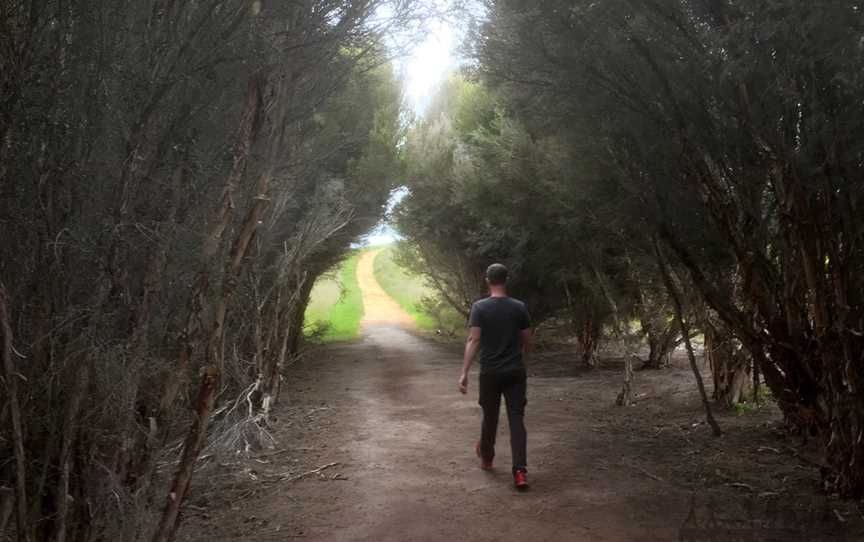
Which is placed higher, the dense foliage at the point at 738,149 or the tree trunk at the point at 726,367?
the dense foliage at the point at 738,149

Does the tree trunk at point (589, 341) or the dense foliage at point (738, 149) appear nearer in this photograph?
the dense foliage at point (738, 149)

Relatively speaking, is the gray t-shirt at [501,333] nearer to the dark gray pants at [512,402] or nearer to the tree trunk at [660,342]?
the dark gray pants at [512,402]

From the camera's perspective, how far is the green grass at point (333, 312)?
73.4 feet

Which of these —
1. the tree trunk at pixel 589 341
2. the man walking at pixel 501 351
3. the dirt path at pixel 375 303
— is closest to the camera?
the man walking at pixel 501 351

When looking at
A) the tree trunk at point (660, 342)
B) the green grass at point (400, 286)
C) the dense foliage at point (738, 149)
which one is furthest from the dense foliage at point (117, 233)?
the green grass at point (400, 286)

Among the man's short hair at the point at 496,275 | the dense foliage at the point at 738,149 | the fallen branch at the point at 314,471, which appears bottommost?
the fallen branch at the point at 314,471

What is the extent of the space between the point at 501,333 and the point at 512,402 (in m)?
0.62

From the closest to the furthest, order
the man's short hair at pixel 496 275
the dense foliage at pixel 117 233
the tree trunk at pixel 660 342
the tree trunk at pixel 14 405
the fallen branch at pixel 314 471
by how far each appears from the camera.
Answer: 1. the tree trunk at pixel 14 405
2. the dense foliage at pixel 117 233
3. the man's short hair at pixel 496 275
4. the fallen branch at pixel 314 471
5. the tree trunk at pixel 660 342

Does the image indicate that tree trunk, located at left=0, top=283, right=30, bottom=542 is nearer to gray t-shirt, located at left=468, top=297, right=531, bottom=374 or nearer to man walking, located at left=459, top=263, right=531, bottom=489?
man walking, located at left=459, top=263, right=531, bottom=489

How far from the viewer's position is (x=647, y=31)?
531 cm

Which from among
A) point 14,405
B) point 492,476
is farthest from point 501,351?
point 14,405

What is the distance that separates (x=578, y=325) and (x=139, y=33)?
41.8ft

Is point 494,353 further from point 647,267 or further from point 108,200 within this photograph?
point 647,267

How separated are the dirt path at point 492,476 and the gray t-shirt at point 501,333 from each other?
109cm
